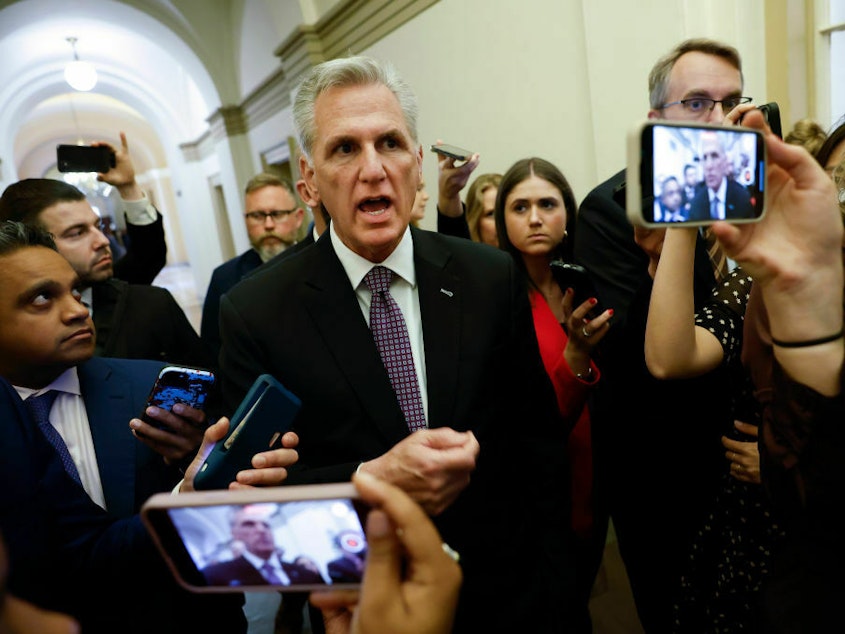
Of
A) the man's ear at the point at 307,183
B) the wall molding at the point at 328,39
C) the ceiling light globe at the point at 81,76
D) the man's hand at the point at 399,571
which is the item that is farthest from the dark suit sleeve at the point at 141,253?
the ceiling light globe at the point at 81,76

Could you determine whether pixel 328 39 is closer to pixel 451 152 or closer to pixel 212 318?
pixel 212 318

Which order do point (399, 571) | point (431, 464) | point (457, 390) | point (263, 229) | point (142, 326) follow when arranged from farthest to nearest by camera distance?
1. point (263, 229)
2. point (142, 326)
3. point (457, 390)
4. point (431, 464)
5. point (399, 571)

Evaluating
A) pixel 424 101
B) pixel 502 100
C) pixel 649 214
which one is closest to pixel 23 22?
pixel 424 101

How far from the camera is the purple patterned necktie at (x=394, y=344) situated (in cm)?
131

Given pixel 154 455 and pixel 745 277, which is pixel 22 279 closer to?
pixel 154 455

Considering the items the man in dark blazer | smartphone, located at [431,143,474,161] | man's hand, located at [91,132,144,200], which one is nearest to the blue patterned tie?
the man in dark blazer

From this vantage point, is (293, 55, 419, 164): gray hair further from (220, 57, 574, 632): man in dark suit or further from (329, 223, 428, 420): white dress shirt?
(329, 223, 428, 420): white dress shirt

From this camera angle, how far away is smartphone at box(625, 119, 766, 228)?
29.7 inches

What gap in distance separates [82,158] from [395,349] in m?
2.72

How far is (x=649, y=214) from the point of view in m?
0.76

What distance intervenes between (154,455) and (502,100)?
10.2 ft

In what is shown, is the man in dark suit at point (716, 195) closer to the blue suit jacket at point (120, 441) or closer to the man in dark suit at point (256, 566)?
the man in dark suit at point (256, 566)

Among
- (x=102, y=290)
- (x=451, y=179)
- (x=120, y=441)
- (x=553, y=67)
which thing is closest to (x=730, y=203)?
(x=120, y=441)

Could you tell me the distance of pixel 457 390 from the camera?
1313 mm
